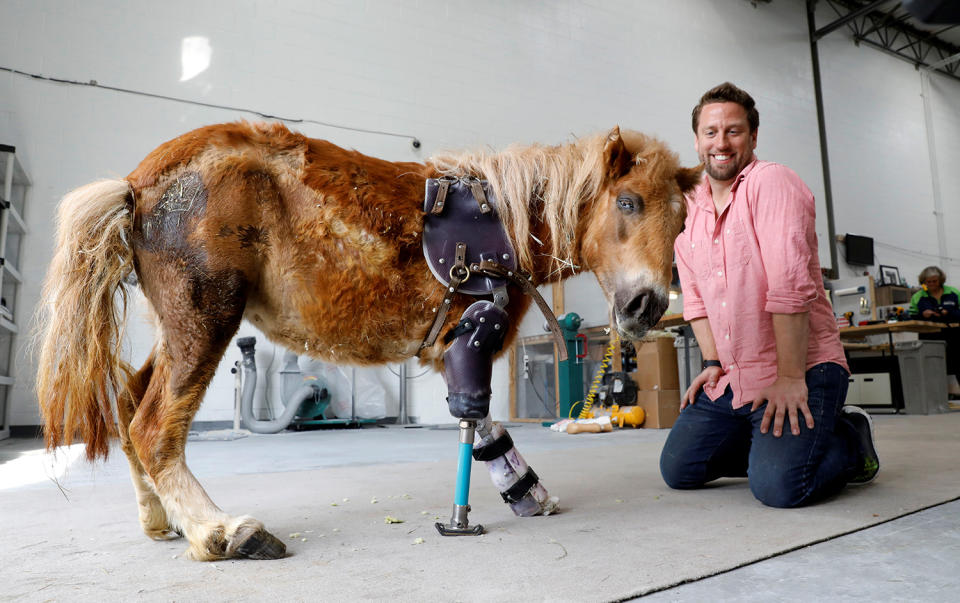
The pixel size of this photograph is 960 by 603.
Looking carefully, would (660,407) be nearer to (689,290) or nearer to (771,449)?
(689,290)

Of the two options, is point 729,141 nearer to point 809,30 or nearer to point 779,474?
point 779,474

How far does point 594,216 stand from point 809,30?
1129 centimetres

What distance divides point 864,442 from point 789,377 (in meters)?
0.46

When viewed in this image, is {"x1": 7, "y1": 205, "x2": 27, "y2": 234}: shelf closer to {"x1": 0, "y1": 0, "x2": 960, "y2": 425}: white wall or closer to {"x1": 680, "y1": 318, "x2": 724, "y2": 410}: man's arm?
{"x1": 0, "y1": 0, "x2": 960, "y2": 425}: white wall

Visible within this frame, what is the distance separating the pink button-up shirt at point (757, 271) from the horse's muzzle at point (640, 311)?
1.31 feet

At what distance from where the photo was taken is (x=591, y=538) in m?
1.36

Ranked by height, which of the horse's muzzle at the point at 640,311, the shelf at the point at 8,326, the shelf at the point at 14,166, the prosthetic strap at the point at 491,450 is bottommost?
the prosthetic strap at the point at 491,450

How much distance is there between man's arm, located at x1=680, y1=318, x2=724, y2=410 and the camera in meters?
2.00

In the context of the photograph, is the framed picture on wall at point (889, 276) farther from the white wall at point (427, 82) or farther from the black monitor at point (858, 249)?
the white wall at point (427, 82)

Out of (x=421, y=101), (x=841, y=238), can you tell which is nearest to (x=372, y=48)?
(x=421, y=101)

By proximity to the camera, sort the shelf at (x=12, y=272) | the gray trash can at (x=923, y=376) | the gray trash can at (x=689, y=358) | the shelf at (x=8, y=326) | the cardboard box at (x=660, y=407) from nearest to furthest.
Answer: the shelf at (x=8, y=326)
the shelf at (x=12, y=272)
the cardboard box at (x=660, y=407)
the gray trash can at (x=923, y=376)
the gray trash can at (x=689, y=358)

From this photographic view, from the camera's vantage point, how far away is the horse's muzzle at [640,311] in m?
1.48

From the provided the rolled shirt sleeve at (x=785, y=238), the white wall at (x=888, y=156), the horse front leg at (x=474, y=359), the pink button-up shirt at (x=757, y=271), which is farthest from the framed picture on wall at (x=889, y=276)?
the horse front leg at (x=474, y=359)

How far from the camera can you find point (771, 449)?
1.72 metres
